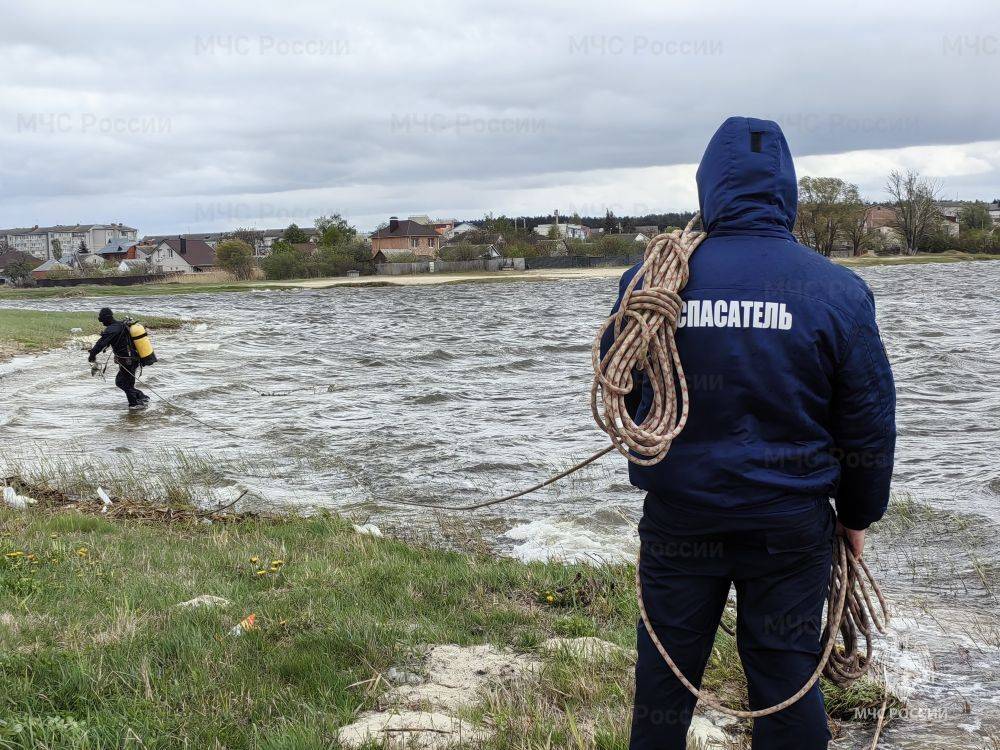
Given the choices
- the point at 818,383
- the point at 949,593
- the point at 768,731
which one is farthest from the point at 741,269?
the point at 949,593

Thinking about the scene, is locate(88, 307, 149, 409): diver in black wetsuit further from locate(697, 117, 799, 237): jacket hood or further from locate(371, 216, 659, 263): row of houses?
locate(371, 216, 659, 263): row of houses

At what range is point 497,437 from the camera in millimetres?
14914

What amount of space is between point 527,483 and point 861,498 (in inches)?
335

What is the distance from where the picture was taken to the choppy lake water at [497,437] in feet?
22.4

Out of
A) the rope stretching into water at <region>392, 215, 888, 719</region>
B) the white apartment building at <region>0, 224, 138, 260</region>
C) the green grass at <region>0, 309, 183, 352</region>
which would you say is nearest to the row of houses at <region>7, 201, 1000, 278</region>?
the white apartment building at <region>0, 224, 138, 260</region>

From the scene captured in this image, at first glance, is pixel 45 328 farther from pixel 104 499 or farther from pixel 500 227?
pixel 500 227

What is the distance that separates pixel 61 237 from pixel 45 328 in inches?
6954

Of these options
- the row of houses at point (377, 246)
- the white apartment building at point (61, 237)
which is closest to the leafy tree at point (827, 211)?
the row of houses at point (377, 246)

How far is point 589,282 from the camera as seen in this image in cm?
7825

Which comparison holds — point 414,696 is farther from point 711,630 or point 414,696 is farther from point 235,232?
point 235,232

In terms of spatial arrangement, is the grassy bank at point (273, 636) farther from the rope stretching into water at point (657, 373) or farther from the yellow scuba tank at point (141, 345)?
the yellow scuba tank at point (141, 345)

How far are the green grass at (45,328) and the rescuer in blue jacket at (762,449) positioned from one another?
27.0 metres

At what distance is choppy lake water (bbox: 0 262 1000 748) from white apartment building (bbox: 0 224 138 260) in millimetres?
169904

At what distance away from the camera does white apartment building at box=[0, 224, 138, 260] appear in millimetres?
186750
